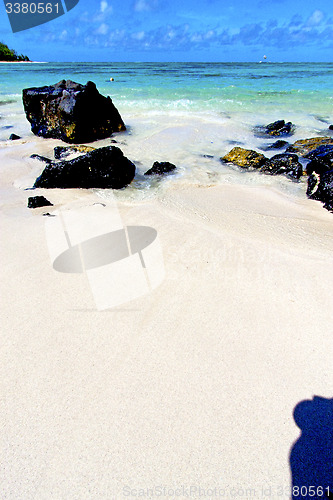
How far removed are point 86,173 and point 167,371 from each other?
3539 millimetres

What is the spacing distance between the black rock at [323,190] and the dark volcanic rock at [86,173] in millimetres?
3031

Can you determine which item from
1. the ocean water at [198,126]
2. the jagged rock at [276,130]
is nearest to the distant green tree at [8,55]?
the ocean water at [198,126]

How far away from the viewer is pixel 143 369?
177 cm

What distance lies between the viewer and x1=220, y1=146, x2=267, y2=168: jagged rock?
227 inches

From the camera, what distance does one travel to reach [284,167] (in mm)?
5414

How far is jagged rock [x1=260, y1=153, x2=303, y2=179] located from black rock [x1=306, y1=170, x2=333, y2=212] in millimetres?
777

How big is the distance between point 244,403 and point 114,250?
67.5 inches

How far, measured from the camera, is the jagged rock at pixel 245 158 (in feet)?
18.9

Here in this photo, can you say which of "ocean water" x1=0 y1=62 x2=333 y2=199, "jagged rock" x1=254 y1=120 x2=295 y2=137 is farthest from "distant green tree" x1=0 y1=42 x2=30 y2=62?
"jagged rock" x1=254 y1=120 x2=295 y2=137

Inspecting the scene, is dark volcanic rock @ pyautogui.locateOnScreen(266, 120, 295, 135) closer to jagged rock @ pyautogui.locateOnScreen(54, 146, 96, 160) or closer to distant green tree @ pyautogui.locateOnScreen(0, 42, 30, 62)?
jagged rock @ pyautogui.locateOnScreen(54, 146, 96, 160)

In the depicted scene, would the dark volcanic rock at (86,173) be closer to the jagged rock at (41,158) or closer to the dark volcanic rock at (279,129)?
the jagged rock at (41,158)

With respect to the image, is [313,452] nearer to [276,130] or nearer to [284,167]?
[284,167]

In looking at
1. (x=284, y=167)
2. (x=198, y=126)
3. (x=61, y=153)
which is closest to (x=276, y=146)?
(x=284, y=167)

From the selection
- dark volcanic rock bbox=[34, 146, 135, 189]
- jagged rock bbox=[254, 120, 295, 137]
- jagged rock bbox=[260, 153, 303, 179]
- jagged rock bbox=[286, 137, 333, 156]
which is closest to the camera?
dark volcanic rock bbox=[34, 146, 135, 189]
